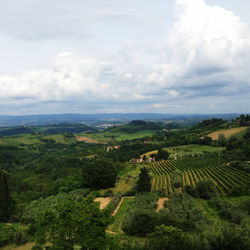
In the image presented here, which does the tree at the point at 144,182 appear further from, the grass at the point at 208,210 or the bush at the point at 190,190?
the grass at the point at 208,210

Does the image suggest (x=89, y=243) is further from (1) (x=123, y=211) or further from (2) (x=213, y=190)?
(2) (x=213, y=190)

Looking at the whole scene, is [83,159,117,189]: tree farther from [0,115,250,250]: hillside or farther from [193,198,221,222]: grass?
[193,198,221,222]: grass

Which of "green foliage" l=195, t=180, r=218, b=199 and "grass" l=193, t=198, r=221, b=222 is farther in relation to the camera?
"green foliage" l=195, t=180, r=218, b=199

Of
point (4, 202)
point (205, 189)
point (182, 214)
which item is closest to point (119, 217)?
point (182, 214)

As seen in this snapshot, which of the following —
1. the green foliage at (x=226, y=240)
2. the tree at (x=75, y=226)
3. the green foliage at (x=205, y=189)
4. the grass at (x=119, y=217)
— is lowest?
the grass at (x=119, y=217)

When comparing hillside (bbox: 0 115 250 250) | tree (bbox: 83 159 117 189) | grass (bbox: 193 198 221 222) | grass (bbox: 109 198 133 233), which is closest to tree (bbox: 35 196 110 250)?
hillside (bbox: 0 115 250 250)

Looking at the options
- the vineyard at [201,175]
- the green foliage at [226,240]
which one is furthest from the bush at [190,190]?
the green foliage at [226,240]
